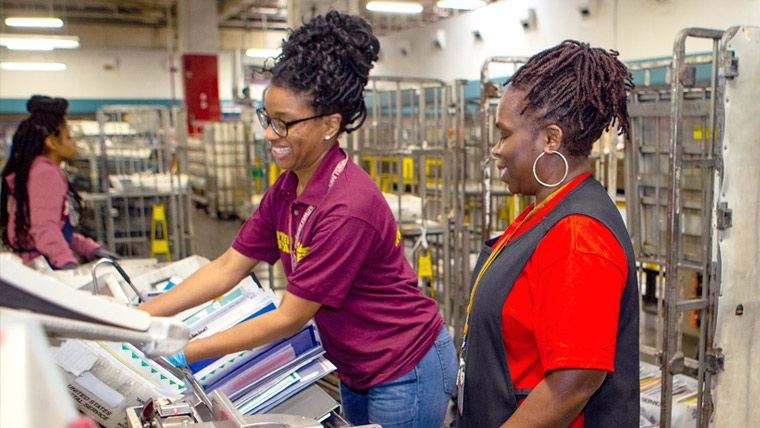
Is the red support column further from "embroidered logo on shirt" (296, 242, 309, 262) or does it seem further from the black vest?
the black vest

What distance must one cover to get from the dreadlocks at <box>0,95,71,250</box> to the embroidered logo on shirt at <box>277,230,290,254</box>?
7.99 ft

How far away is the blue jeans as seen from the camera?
1.93 meters

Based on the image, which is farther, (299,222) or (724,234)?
(724,234)

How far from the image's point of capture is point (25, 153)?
12.9 feet

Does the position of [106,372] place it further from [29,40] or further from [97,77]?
[97,77]

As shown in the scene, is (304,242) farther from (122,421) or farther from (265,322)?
(122,421)

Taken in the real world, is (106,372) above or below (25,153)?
below

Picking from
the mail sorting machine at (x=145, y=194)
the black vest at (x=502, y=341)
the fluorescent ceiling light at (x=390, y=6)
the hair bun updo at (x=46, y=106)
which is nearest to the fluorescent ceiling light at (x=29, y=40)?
the mail sorting machine at (x=145, y=194)

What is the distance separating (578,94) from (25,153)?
3632 millimetres

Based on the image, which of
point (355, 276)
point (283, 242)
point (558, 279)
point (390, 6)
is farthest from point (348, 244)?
point (390, 6)

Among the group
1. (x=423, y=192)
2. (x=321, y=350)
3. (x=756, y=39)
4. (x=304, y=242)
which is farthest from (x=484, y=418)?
(x=423, y=192)

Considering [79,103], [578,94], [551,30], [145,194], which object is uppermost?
[551,30]

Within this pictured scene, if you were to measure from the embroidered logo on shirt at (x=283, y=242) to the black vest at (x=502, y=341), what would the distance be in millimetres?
753

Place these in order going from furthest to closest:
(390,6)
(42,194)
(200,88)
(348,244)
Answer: (200,88), (390,6), (42,194), (348,244)
